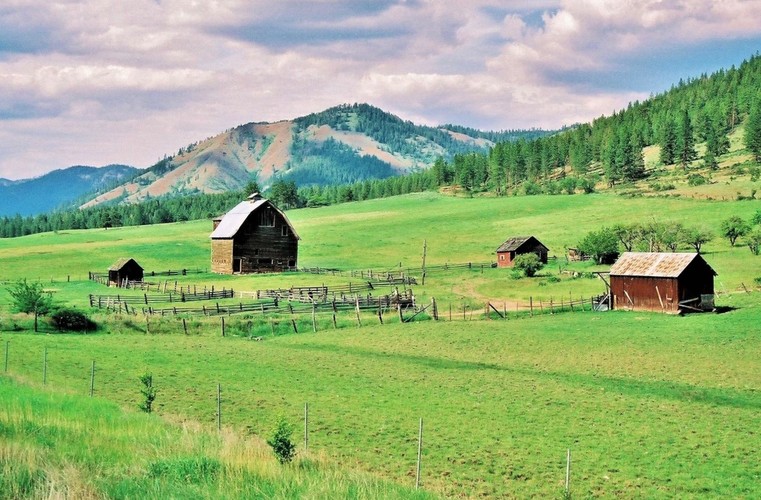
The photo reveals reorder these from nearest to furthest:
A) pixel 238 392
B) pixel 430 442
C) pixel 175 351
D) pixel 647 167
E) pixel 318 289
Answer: pixel 430 442 < pixel 238 392 < pixel 175 351 < pixel 318 289 < pixel 647 167

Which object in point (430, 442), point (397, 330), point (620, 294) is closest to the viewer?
point (430, 442)

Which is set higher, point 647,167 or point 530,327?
point 647,167

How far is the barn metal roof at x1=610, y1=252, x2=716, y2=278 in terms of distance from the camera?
5309cm

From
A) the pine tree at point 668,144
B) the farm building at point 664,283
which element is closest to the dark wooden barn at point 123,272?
the farm building at point 664,283

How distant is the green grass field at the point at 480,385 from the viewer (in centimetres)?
1867

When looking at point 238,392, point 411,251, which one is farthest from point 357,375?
point 411,251

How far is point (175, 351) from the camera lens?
39.7 m

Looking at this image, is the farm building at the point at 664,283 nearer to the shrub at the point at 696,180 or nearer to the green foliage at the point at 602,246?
the green foliage at the point at 602,246

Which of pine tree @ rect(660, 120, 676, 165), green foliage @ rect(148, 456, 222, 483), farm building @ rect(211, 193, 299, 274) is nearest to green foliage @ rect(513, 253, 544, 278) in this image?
farm building @ rect(211, 193, 299, 274)

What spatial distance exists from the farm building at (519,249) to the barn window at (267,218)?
30.5 m

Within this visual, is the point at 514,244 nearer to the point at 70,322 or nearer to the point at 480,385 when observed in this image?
the point at 70,322

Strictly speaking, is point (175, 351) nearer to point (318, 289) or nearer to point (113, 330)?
point (113, 330)

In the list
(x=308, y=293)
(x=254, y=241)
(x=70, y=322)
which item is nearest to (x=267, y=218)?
(x=254, y=241)

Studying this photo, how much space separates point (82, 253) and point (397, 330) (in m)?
85.3
